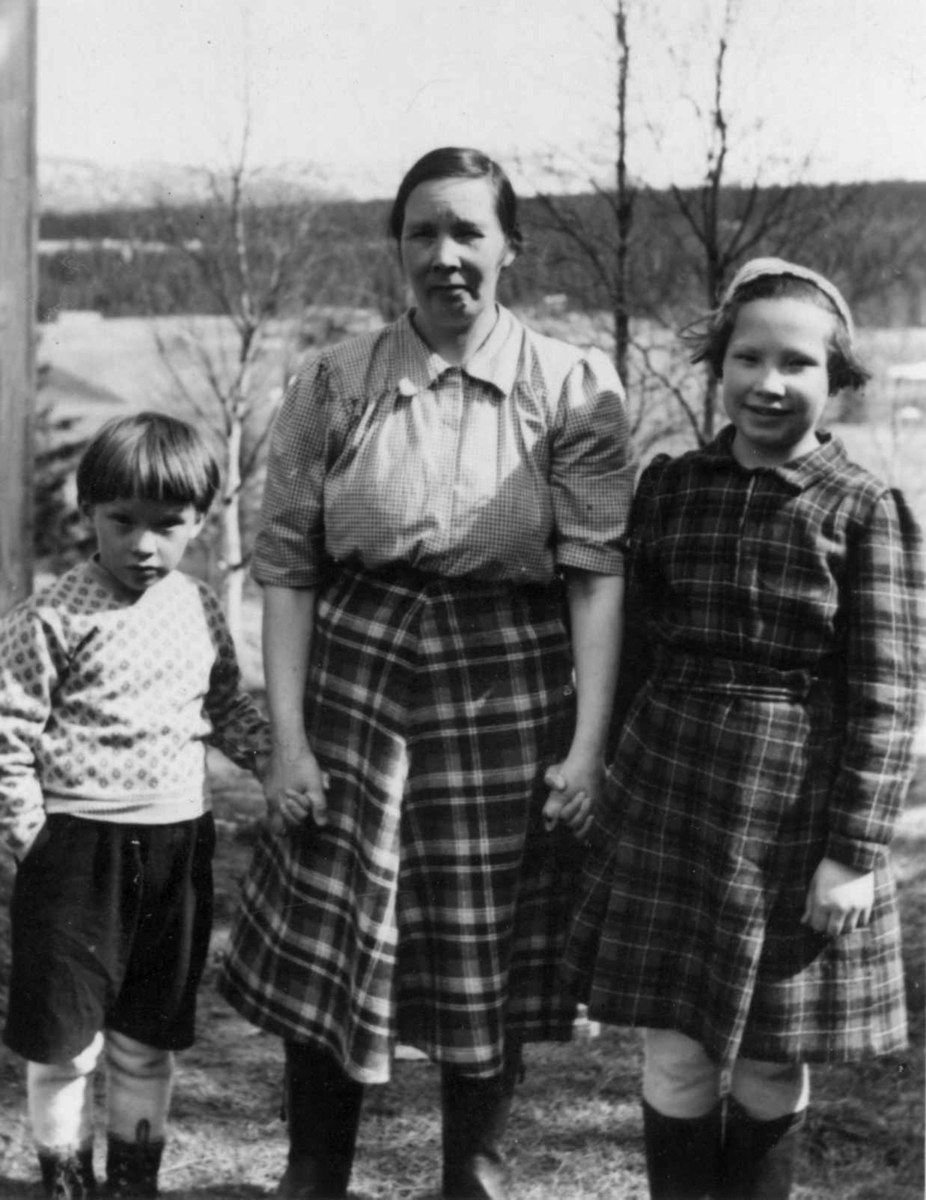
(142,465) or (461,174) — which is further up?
(461,174)

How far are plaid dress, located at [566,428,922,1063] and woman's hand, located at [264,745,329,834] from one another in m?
0.51

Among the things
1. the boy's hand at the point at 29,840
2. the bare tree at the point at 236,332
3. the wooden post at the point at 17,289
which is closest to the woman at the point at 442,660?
the boy's hand at the point at 29,840

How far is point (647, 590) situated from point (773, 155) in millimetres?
1615

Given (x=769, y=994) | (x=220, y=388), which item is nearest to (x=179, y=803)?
(x=769, y=994)

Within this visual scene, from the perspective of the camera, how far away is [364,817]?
230cm

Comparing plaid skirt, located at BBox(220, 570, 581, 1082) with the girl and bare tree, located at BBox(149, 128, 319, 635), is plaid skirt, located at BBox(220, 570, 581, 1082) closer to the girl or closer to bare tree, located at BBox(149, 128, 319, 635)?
the girl

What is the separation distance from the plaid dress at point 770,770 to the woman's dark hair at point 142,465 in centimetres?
82

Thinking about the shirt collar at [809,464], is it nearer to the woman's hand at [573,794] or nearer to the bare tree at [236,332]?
the woman's hand at [573,794]

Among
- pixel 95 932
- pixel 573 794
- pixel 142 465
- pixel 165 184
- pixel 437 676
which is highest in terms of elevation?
pixel 165 184

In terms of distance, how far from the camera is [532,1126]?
9.80 ft

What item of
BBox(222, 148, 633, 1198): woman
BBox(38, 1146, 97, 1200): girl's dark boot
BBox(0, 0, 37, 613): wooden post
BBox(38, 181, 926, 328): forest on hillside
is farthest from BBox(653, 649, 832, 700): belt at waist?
BBox(38, 181, 926, 328): forest on hillside

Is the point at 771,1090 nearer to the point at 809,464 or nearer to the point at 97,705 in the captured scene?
the point at 809,464

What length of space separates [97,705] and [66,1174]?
0.82 metres

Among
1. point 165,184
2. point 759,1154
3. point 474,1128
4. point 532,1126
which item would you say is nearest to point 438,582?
point 474,1128
